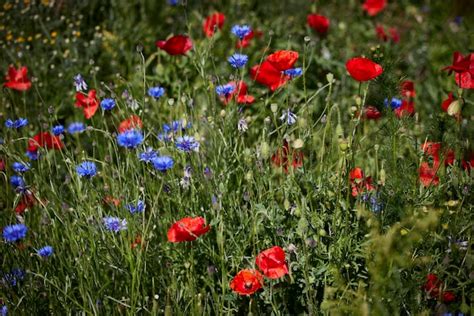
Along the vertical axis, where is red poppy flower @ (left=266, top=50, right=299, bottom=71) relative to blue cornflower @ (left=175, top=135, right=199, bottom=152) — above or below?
above

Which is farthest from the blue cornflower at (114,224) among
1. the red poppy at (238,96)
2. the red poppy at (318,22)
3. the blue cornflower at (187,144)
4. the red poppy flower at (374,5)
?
the red poppy flower at (374,5)

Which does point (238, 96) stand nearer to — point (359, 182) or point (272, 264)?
point (359, 182)

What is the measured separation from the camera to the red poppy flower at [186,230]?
1.85 meters

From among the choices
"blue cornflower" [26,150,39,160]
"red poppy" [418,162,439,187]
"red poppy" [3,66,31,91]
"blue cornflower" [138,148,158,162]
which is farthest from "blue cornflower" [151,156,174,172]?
"red poppy" [3,66,31,91]

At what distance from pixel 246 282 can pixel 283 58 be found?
2.34 ft

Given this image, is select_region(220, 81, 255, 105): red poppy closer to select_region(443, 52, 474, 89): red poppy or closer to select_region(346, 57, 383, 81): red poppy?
select_region(346, 57, 383, 81): red poppy

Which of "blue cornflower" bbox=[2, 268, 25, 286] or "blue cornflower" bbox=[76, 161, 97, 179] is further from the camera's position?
"blue cornflower" bbox=[2, 268, 25, 286]

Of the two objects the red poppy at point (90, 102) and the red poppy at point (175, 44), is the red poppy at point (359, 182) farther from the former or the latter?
the red poppy at point (90, 102)

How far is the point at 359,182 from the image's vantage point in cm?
215

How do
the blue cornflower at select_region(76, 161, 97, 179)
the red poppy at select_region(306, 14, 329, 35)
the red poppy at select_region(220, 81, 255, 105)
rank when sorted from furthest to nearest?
the red poppy at select_region(306, 14, 329, 35) < the red poppy at select_region(220, 81, 255, 105) < the blue cornflower at select_region(76, 161, 97, 179)

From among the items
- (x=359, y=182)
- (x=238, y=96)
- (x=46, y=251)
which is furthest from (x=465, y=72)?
(x=46, y=251)

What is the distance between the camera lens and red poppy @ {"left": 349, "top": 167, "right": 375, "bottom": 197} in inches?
81.3

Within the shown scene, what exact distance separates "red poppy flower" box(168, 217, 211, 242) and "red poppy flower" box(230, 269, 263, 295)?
16cm

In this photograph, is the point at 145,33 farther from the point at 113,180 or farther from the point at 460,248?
the point at 460,248
